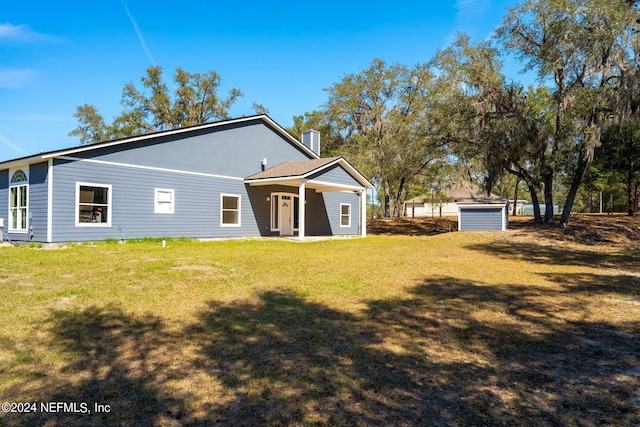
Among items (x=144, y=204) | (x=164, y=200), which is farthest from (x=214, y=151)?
(x=144, y=204)

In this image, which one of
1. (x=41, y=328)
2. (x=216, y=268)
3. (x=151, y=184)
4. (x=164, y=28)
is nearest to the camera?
(x=41, y=328)

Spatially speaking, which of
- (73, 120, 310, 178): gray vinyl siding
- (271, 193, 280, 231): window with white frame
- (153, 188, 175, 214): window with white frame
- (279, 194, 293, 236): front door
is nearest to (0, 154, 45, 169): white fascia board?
(73, 120, 310, 178): gray vinyl siding

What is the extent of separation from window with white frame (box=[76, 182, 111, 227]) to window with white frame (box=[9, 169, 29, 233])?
192cm

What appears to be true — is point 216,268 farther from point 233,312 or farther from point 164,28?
point 164,28

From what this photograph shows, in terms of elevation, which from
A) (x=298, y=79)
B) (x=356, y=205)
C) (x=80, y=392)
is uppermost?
(x=298, y=79)

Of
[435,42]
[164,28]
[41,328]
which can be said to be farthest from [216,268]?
[435,42]

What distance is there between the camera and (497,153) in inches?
835

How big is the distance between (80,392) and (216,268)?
5686mm

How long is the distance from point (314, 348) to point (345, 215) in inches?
778

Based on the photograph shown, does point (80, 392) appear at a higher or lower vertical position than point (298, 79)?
lower

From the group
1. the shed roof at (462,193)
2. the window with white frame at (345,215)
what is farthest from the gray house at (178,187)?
the shed roof at (462,193)

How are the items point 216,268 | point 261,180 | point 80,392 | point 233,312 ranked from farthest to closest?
point 261,180 → point 216,268 → point 233,312 → point 80,392

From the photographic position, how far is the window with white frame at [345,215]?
23.3 meters

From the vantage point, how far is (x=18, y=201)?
45.6 feet
